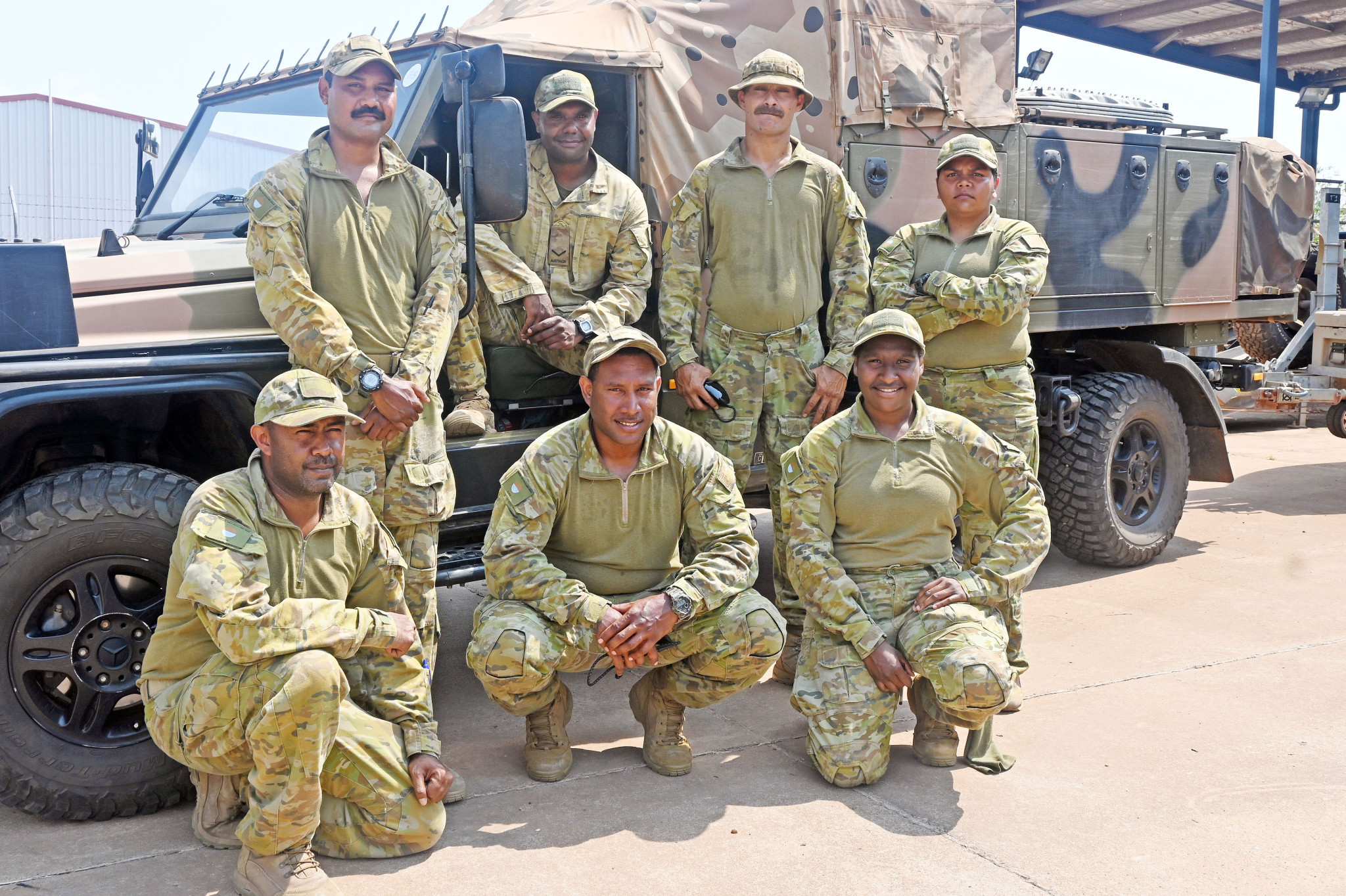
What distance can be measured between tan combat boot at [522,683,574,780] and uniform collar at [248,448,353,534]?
81 cm

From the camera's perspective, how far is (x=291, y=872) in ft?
8.91

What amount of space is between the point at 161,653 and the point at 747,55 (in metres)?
3.01

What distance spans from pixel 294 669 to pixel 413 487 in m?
0.92

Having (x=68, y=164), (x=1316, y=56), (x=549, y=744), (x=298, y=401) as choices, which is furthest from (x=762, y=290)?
(x=68, y=164)

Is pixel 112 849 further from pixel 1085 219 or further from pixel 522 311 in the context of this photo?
pixel 1085 219

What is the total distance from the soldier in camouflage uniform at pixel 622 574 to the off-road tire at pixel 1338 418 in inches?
239

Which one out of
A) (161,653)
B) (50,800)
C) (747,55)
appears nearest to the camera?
(161,653)

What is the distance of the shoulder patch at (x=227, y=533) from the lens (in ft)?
9.18

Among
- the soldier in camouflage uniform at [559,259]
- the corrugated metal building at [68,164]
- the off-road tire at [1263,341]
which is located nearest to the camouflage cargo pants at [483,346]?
the soldier in camouflage uniform at [559,259]

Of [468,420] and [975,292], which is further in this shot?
[975,292]

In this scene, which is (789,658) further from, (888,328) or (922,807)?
(888,328)

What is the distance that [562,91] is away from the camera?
4020mm

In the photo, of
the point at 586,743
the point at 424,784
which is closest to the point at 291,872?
the point at 424,784

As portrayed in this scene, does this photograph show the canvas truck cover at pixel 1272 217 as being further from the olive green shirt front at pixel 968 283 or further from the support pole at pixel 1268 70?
the support pole at pixel 1268 70
